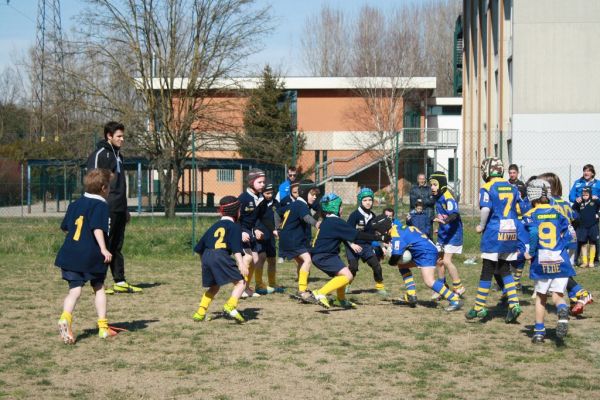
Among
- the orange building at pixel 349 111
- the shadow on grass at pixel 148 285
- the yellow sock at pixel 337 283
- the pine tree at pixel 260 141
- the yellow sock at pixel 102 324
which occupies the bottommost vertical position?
the shadow on grass at pixel 148 285

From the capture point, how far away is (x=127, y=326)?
31.5ft

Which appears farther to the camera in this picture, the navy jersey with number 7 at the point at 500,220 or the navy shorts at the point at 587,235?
the navy shorts at the point at 587,235

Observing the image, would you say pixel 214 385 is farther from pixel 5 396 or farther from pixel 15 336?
pixel 15 336

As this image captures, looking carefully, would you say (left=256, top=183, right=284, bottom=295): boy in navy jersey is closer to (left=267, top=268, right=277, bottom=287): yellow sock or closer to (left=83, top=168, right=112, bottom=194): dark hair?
(left=267, top=268, right=277, bottom=287): yellow sock

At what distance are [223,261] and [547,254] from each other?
360 cm

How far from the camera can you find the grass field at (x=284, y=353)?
678cm

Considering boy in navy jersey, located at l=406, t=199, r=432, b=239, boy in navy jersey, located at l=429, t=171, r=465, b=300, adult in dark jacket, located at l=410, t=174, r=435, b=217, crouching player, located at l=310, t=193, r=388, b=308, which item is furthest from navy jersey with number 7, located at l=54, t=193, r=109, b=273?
adult in dark jacket, located at l=410, t=174, r=435, b=217

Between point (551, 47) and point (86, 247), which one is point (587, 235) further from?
point (551, 47)

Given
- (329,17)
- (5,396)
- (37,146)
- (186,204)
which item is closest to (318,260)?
(5,396)

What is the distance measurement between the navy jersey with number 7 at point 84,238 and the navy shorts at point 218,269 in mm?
1403

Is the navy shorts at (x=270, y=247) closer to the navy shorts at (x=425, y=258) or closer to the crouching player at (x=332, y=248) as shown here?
the crouching player at (x=332, y=248)

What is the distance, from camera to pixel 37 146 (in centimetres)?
4659

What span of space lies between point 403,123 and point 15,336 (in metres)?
46.2

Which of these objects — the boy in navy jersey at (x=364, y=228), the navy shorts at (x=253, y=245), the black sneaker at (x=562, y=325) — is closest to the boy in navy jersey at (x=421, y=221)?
the boy in navy jersey at (x=364, y=228)
